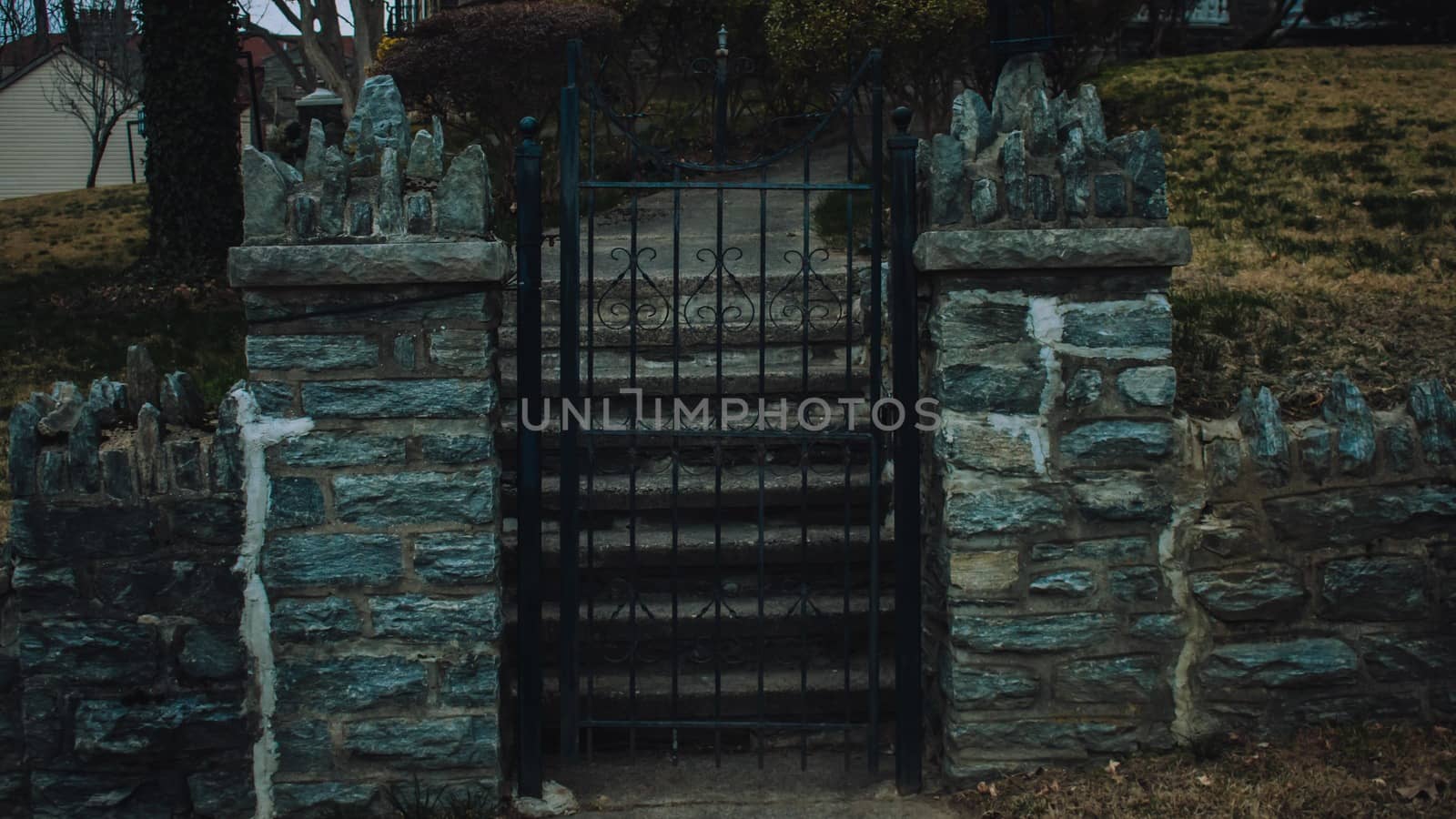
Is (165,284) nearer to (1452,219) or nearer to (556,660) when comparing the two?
(556,660)

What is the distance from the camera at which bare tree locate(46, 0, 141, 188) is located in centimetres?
2442

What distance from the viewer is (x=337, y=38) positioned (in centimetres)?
1570

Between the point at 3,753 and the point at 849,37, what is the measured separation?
7.53 m

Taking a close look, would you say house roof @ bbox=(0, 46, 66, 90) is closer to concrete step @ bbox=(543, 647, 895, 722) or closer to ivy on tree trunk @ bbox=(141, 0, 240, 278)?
ivy on tree trunk @ bbox=(141, 0, 240, 278)

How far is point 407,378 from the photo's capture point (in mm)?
3834

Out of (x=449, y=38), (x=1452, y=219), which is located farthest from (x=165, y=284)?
(x=1452, y=219)

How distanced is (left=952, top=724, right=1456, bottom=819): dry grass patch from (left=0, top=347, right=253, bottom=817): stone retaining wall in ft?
7.42

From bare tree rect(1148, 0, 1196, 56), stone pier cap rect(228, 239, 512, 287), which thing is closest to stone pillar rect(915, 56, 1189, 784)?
stone pier cap rect(228, 239, 512, 287)

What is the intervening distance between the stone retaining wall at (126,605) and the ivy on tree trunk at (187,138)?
6730 millimetres

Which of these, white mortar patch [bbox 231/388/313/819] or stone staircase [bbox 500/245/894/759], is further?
stone staircase [bbox 500/245/894/759]

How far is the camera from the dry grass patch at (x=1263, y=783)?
3793mm

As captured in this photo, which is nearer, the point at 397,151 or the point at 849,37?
the point at 397,151

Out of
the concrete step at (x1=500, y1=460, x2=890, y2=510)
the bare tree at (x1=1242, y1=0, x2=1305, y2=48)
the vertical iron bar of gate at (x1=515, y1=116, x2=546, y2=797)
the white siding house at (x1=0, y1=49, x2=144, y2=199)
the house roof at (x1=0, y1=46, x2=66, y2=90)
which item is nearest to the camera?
the vertical iron bar of gate at (x1=515, y1=116, x2=546, y2=797)

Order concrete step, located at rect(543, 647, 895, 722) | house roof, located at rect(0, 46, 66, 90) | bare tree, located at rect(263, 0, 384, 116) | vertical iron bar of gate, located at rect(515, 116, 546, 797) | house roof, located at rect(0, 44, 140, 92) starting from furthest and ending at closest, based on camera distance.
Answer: house roof, located at rect(0, 46, 66, 90), house roof, located at rect(0, 44, 140, 92), bare tree, located at rect(263, 0, 384, 116), concrete step, located at rect(543, 647, 895, 722), vertical iron bar of gate, located at rect(515, 116, 546, 797)
